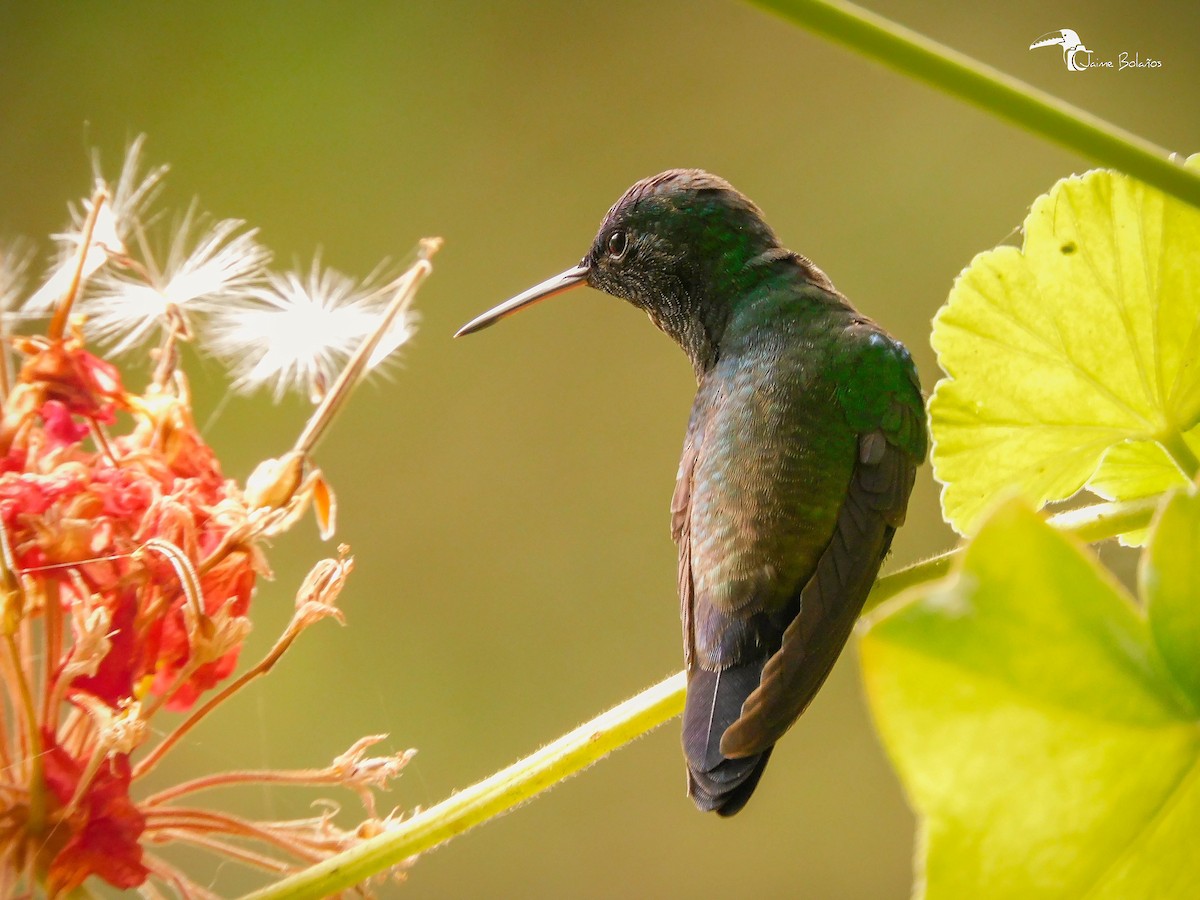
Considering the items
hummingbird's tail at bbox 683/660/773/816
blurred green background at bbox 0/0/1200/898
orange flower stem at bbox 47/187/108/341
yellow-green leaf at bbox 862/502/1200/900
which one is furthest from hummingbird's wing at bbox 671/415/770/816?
blurred green background at bbox 0/0/1200/898

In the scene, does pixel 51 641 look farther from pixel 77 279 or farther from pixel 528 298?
pixel 528 298

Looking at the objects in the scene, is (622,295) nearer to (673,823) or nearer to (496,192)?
(496,192)

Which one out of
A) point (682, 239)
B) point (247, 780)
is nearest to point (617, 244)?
point (682, 239)

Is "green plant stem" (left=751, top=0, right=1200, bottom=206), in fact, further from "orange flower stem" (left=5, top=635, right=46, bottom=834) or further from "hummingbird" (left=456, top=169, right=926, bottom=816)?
"orange flower stem" (left=5, top=635, right=46, bottom=834)

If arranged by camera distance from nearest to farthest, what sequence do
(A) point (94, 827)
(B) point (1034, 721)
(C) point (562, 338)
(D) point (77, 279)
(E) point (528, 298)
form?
1. (B) point (1034, 721)
2. (A) point (94, 827)
3. (D) point (77, 279)
4. (E) point (528, 298)
5. (C) point (562, 338)

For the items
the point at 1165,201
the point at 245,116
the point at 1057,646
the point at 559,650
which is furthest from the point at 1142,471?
the point at 245,116

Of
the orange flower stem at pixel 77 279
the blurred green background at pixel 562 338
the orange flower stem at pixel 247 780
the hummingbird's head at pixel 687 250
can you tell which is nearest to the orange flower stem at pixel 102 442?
the orange flower stem at pixel 77 279
